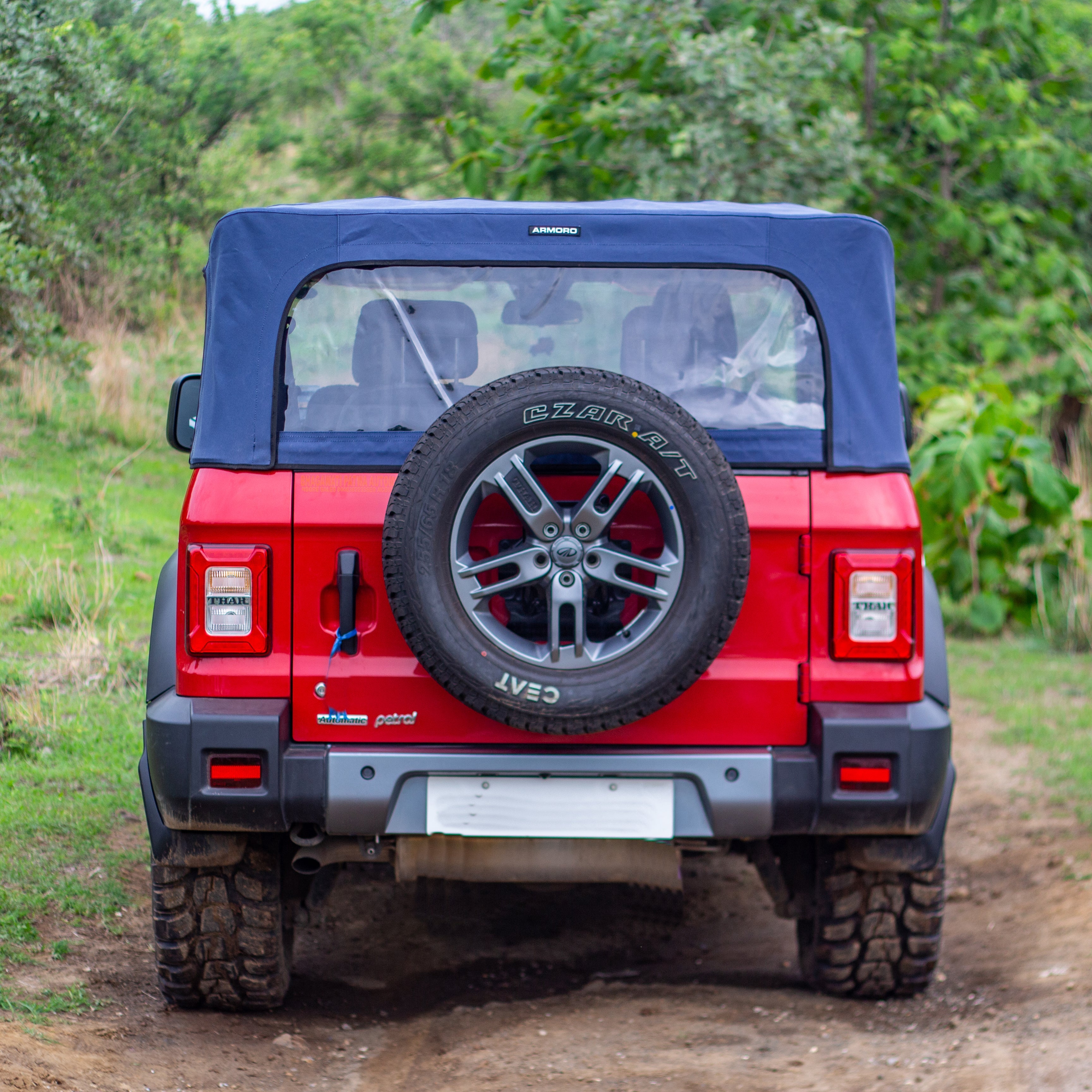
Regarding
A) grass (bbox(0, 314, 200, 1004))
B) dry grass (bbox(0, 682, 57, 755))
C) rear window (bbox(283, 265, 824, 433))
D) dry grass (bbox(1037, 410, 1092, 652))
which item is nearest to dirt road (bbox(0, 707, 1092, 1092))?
grass (bbox(0, 314, 200, 1004))

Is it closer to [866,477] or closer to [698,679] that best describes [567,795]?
[698,679]

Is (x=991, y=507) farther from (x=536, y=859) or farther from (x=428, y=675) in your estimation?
(x=428, y=675)

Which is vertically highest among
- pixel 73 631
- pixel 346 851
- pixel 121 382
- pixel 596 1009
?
pixel 121 382

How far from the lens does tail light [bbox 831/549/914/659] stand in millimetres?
3006

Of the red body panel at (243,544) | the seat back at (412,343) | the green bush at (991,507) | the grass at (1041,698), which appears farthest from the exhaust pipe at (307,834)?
the green bush at (991,507)

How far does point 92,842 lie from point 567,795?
2157 millimetres

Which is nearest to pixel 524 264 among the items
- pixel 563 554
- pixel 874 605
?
pixel 563 554

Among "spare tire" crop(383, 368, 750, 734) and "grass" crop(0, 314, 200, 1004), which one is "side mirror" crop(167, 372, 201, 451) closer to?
"spare tire" crop(383, 368, 750, 734)

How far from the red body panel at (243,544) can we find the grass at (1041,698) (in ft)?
11.5

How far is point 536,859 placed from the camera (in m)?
3.10

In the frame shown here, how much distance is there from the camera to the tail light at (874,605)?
301 centimetres

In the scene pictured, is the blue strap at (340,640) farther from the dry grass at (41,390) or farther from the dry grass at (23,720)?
the dry grass at (41,390)

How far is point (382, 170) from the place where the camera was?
18047 mm

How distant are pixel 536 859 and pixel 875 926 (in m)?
0.95
